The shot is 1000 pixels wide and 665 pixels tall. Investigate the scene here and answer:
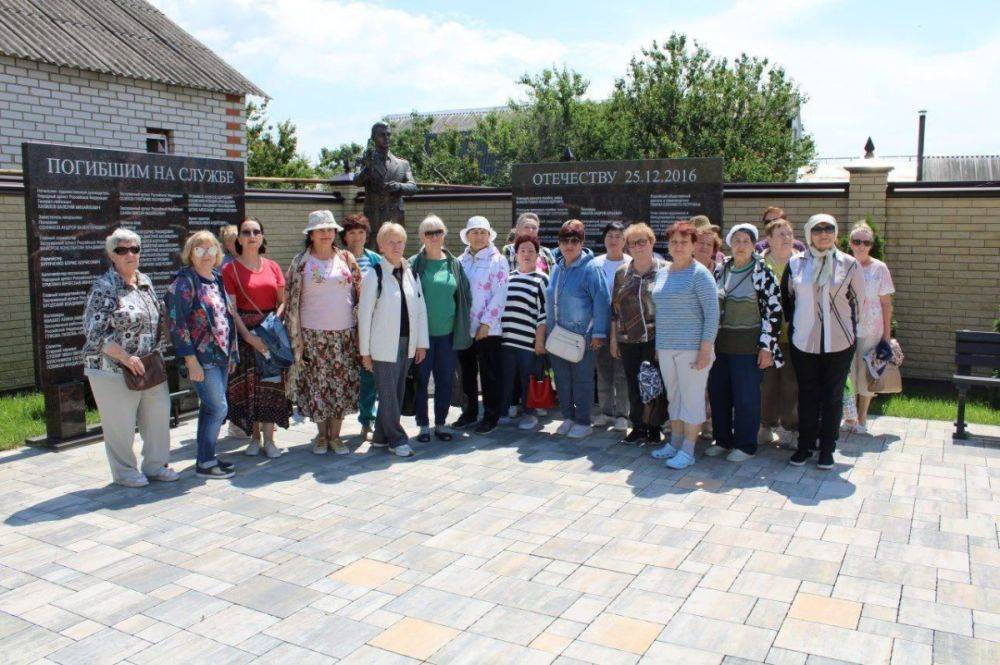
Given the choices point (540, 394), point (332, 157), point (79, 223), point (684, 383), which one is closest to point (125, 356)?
point (79, 223)

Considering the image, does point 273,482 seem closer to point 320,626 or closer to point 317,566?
point 317,566

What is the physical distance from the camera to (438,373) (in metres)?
6.77

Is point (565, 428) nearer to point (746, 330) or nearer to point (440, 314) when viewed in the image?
point (440, 314)

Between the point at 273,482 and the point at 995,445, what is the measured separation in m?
5.45

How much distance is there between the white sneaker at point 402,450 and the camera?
6.36 m

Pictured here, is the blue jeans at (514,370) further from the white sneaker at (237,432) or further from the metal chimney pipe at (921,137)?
the metal chimney pipe at (921,137)

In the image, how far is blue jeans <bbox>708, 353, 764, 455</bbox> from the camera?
604 cm

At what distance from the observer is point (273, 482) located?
18.9ft

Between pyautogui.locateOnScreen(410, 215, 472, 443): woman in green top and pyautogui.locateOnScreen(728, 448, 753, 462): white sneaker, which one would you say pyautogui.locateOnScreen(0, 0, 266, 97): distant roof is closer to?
pyautogui.locateOnScreen(410, 215, 472, 443): woman in green top

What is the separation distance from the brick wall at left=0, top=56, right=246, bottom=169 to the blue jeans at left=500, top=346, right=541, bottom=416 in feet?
27.3

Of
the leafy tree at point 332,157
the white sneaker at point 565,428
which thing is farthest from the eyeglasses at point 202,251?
the leafy tree at point 332,157

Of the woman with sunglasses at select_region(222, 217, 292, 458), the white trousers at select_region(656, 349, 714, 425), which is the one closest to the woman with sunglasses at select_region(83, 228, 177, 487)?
the woman with sunglasses at select_region(222, 217, 292, 458)

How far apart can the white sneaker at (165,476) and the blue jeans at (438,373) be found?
1.90 meters

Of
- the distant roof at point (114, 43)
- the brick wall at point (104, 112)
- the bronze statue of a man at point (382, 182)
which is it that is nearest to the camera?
the bronze statue of a man at point (382, 182)
